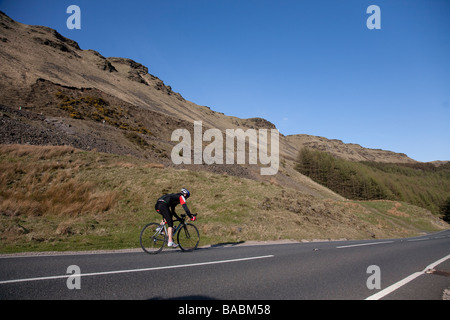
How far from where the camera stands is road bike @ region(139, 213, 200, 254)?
28.6 feet

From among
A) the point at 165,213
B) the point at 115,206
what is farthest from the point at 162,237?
the point at 115,206

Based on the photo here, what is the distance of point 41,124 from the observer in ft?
96.1

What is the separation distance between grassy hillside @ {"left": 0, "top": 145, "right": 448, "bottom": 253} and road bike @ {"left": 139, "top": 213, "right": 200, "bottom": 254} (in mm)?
1791

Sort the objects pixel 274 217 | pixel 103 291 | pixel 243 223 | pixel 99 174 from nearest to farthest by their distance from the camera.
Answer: pixel 103 291
pixel 243 223
pixel 274 217
pixel 99 174

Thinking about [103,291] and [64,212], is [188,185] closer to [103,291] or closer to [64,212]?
[64,212]

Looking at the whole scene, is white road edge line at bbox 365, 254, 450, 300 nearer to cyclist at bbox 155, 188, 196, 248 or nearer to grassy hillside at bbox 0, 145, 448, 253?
cyclist at bbox 155, 188, 196, 248

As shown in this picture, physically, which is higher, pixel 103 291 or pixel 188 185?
pixel 188 185

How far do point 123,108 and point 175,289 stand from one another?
61.0 m

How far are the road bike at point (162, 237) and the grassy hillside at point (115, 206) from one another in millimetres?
1791

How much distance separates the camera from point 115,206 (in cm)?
1661

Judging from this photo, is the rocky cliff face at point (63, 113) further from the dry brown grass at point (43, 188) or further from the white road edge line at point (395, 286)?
the white road edge line at point (395, 286)

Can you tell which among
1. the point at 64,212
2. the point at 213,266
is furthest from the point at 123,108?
the point at 213,266

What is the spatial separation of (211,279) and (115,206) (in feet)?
43.1

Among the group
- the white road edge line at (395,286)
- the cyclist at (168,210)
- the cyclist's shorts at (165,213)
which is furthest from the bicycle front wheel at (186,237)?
the white road edge line at (395,286)
